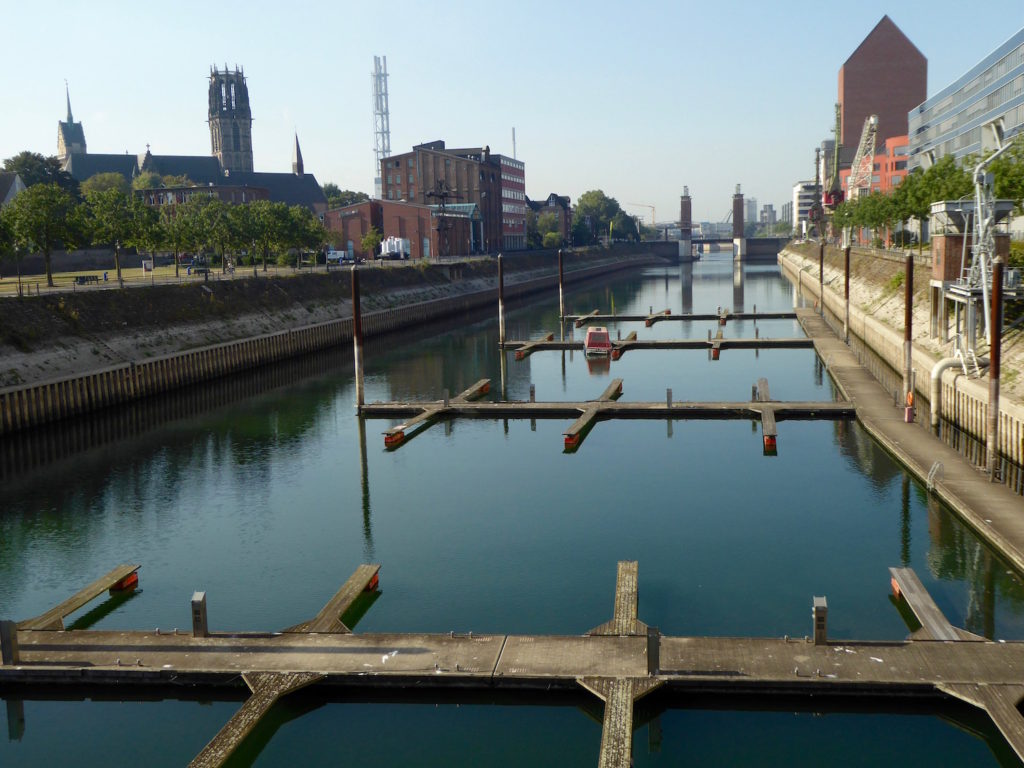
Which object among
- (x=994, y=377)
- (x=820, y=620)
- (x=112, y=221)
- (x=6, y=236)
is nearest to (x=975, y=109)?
(x=112, y=221)

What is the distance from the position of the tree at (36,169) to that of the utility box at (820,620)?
139 m

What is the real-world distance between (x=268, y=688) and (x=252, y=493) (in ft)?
64.9

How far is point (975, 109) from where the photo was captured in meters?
141

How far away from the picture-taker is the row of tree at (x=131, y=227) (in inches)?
2899

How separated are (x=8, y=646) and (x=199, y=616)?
159 inches

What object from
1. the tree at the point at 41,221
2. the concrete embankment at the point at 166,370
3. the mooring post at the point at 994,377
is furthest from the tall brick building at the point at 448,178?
the mooring post at the point at 994,377

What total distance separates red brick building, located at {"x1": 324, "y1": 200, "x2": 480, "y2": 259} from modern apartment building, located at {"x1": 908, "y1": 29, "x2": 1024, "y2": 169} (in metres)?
74.9

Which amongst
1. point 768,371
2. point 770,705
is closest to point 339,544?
point 770,705

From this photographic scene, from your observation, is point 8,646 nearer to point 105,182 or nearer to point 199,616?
point 199,616

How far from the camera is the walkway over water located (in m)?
18.6

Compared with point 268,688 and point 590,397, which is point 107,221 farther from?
point 268,688

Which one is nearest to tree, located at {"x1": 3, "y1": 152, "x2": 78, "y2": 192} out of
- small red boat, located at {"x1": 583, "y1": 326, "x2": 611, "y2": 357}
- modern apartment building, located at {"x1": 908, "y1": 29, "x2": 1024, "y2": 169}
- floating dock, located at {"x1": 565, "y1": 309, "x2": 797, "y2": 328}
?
floating dock, located at {"x1": 565, "y1": 309, "x2": 797, "y2": 328}

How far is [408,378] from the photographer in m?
66.8

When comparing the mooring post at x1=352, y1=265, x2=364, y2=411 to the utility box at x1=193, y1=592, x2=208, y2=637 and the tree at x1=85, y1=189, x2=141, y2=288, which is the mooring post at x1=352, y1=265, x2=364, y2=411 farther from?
the tree at x1=85, y1=189, x2=141, y2=288
